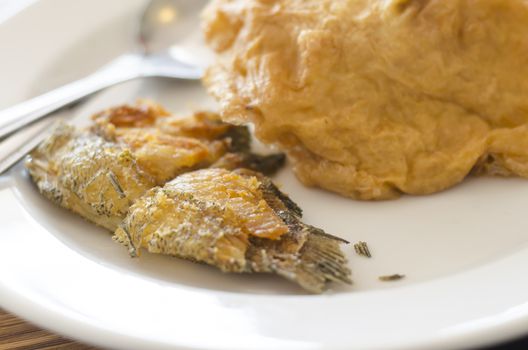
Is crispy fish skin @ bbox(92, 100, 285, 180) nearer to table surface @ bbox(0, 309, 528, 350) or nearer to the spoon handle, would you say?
the spoon handle

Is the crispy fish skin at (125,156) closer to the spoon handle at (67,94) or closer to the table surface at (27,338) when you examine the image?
the spoon handle at (67,94)

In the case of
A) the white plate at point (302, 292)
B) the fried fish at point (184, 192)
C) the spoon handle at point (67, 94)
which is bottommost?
the white plate at point (302, 292)

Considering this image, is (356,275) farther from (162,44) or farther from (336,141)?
(162,44)

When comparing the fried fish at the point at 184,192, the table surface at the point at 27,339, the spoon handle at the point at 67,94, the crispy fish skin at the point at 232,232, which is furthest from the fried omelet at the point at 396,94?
the table surface at the point at 27,339

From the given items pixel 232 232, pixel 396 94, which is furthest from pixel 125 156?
pixel 396 94

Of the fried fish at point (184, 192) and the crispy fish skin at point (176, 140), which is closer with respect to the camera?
the fried fish at point (184, 192)

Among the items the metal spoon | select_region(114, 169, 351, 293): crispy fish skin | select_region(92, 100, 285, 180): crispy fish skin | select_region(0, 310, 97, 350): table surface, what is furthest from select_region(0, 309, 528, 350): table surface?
the metal spoon

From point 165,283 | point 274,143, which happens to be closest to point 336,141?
point 274,143
